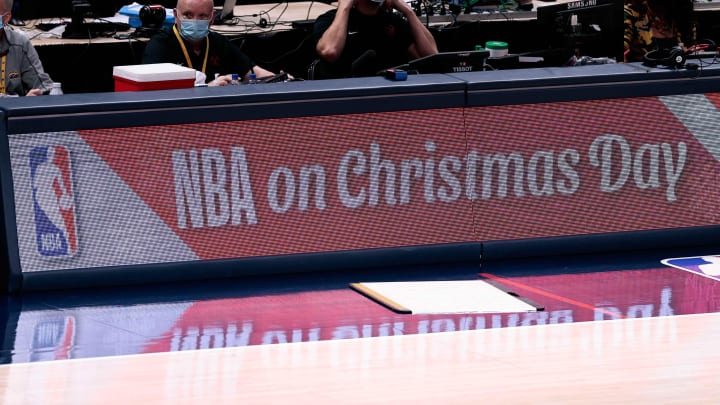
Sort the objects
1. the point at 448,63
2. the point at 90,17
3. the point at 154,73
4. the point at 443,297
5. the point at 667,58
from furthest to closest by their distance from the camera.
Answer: the point at 90,17 < the point at 448,63 < the point at 667,58 < the point at 154,73 < the point at 443,297

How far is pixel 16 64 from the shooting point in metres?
8.16

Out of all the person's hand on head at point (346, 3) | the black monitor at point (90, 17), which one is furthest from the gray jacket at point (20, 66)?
the black monitor at point (90, 17)

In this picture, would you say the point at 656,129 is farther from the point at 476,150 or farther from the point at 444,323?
the point at 444,323

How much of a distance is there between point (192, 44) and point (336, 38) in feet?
3.01

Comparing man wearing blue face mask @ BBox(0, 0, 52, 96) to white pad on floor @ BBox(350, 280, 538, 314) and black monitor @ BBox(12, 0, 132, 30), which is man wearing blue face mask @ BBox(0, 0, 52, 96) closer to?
black monitor @ BBox(12, 0, 132, 30)

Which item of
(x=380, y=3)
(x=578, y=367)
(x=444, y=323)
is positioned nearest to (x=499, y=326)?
(x=444, y=323)

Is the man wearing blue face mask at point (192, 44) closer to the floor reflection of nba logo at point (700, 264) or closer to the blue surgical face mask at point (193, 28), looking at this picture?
the blue surgical face mask at point (193, 28)

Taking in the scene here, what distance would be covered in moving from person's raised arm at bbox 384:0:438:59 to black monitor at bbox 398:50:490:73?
0.96m

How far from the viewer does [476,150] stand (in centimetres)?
657

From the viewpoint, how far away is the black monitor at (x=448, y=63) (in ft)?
23.6

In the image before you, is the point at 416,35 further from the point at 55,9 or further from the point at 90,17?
the point at 55,9

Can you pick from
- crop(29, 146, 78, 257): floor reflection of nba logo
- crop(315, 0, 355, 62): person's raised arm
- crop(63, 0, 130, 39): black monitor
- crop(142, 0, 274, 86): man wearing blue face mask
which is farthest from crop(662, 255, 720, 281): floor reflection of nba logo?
crop(63, 0, 130, 39): black monitor

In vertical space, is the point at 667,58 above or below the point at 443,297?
above

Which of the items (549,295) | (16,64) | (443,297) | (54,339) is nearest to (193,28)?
(16,64)
